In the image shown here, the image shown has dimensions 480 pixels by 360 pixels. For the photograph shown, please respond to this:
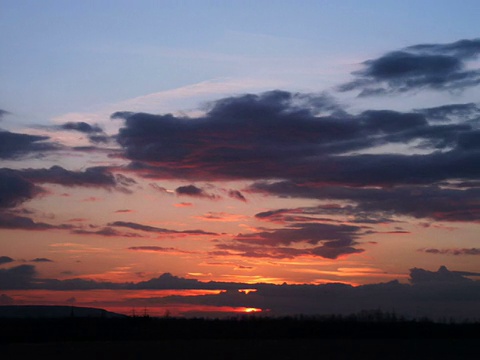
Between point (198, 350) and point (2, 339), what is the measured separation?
13036 mm

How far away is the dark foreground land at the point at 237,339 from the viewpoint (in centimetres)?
3266

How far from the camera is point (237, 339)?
4172 centimetres

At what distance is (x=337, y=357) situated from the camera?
104ft

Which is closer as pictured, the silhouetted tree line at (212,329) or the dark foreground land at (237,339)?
the dark foreground land at (237,339)

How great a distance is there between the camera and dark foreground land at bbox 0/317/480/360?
32.7m

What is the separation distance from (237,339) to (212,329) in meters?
6.99

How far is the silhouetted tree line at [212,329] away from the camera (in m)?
43.6

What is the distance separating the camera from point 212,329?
48469 mm

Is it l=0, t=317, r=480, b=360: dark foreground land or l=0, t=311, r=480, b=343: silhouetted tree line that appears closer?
l=0, t=317, r=480, b=360: dark foreground land

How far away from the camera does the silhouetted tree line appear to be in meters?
43.6

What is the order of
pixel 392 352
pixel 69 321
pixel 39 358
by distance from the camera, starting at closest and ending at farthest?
pixel 39 358, pixel 392 352, pixel 69 321

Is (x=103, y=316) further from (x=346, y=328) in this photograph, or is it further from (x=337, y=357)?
(x=337, y=357)

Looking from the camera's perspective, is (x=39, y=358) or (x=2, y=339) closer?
(x=39, y=358)

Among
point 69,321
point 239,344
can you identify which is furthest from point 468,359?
point 69,321
